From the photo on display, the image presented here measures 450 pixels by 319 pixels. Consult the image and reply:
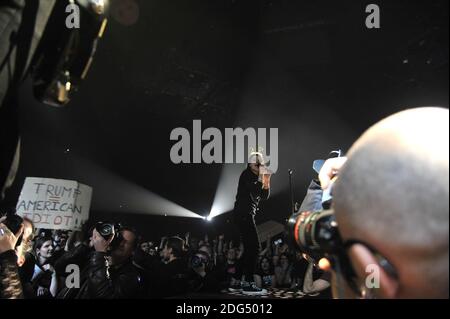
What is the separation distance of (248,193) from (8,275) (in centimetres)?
287

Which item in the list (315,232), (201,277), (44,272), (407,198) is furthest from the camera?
(201,277)

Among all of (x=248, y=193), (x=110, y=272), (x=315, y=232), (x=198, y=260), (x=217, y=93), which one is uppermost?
(x=217, y=93)

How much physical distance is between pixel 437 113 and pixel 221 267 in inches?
189

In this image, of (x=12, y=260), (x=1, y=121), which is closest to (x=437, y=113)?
(x=1, y=121)

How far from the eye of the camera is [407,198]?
564 mm

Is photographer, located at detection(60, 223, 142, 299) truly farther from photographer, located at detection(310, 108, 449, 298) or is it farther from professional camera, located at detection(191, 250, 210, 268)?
photographer, located at detection(310, 108, 449, 298)

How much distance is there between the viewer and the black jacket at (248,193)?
3.99 m

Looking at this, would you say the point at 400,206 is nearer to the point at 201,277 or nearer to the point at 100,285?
the point at 100,285

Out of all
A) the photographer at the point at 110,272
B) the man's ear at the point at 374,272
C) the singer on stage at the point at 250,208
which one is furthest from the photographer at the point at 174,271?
the man's ear at the point at 374,272

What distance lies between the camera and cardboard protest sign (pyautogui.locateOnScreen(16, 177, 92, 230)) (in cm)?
415

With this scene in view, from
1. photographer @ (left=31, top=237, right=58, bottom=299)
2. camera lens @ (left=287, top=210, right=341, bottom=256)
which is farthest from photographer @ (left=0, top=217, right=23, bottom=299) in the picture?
photographer @ (left=31, top=237, right=58, bottom=299)

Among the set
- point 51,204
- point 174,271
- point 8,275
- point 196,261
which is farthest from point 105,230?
point 51,204

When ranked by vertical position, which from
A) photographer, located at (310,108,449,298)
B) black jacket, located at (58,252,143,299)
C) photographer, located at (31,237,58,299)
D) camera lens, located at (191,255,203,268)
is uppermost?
photographer, located at (310,108,449,298)

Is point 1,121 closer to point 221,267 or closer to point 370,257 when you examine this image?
point 370,257
